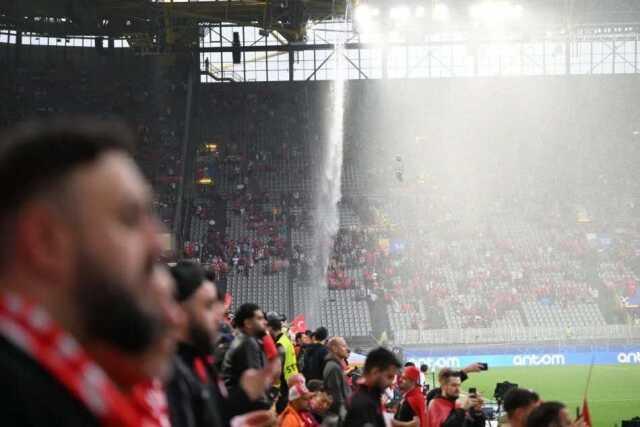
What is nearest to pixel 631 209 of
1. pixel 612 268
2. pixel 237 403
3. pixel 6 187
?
pixel 612 268

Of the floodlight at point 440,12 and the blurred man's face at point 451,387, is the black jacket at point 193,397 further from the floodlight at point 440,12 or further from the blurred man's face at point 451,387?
the floodlight at point 440,12

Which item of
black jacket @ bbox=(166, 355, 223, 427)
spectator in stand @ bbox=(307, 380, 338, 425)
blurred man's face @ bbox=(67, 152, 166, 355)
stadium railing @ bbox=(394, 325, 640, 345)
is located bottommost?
stadium railing @ bbox=(394, 325, 640, 345)

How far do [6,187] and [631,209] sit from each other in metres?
55.9

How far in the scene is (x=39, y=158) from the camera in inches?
56.2

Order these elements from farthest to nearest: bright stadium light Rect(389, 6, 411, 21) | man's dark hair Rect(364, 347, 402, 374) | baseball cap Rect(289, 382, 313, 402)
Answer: bright stadium light Rect(389, 6, 411, 21) < baseball cap Rect(289, 382, 313, 402) < man's dark hair Rect(364, 347, 402, 374)

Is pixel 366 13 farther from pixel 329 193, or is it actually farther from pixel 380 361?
pixel 380 361

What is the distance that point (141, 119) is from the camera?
191 feet

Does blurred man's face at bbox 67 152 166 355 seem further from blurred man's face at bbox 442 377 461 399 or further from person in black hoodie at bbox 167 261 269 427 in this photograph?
blurred man's face at bbox 442 377 461 399

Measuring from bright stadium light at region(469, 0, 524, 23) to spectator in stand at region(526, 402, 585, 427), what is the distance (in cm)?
3592

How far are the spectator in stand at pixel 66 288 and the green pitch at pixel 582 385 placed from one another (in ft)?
74.9

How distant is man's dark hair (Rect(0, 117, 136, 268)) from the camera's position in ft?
4.64

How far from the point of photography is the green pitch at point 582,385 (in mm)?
25719

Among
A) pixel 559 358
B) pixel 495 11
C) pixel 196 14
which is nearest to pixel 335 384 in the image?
pixel 559 358

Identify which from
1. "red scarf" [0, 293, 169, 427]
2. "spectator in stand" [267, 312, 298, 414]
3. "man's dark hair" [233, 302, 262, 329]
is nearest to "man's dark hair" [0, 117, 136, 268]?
"red scarf" [0, 293, 169, 427]
